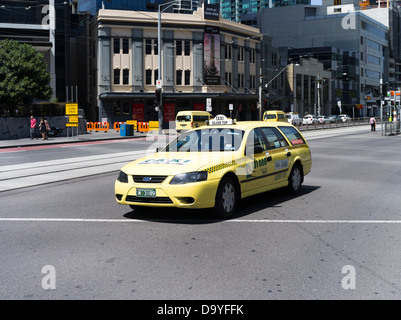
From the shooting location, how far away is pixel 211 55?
204 feet

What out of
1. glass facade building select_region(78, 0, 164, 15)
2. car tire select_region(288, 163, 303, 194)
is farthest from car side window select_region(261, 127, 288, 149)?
glass facade building select_region(78, 0, 164, 15)

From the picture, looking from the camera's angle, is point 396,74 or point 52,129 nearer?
point 52,129

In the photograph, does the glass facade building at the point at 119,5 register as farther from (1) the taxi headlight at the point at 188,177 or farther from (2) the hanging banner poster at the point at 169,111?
(1) the taxi headlight at the point at 188,177

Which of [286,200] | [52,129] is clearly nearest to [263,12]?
[52,129]

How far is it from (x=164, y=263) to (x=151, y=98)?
2138 inches

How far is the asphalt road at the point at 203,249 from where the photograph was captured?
4.83m

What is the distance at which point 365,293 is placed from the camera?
15.4 ft

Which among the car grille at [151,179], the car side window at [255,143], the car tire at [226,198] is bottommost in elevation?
the car tire at [226,198]

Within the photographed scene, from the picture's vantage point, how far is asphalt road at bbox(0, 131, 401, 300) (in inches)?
190

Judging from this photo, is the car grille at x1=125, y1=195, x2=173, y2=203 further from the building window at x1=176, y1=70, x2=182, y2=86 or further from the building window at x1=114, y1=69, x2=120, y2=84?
the building window at x1=176, y1=70, x2=182, y2=86

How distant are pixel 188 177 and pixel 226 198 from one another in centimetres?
82

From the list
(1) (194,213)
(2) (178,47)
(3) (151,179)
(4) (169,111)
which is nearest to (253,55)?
(2) (178,47)

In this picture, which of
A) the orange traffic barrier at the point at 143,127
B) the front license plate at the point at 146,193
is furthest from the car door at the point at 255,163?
the orange traffic barrier at the point at 143,127

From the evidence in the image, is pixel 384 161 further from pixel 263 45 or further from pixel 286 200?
pixel 263 45
